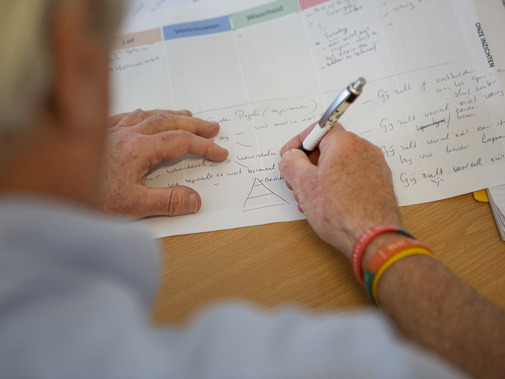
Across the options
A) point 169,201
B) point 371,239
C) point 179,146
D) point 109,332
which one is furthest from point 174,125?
point 109,332

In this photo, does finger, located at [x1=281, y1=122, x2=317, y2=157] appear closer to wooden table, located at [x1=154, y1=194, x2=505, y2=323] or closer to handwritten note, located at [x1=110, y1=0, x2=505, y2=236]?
handwritten note, located at [x1=110, y1=0, x2=505, y2=236]

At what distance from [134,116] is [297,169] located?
35cm

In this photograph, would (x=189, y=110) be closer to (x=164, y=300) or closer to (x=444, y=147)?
(x=164, y=300)

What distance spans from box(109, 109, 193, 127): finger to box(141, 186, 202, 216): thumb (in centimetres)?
17

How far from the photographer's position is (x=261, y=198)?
2.53ft

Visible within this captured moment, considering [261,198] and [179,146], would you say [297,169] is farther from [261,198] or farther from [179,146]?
[179,146]

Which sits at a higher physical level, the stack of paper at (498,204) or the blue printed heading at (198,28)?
the blue printed heading at (198,28)

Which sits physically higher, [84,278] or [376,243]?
[84,278]

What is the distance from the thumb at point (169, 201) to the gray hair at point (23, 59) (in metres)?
0.41

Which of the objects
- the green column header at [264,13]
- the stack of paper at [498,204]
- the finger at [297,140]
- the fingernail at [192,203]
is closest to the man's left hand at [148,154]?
the fingernail at [192,203]

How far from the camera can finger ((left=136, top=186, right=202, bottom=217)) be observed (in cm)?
Answer: 74

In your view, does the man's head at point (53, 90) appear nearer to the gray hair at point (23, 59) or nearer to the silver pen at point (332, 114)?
the gray hair at point (23, 59)

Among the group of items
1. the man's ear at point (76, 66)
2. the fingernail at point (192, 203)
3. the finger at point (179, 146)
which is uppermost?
the man's ear at point (76, 66)

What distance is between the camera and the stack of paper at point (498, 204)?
705mm
